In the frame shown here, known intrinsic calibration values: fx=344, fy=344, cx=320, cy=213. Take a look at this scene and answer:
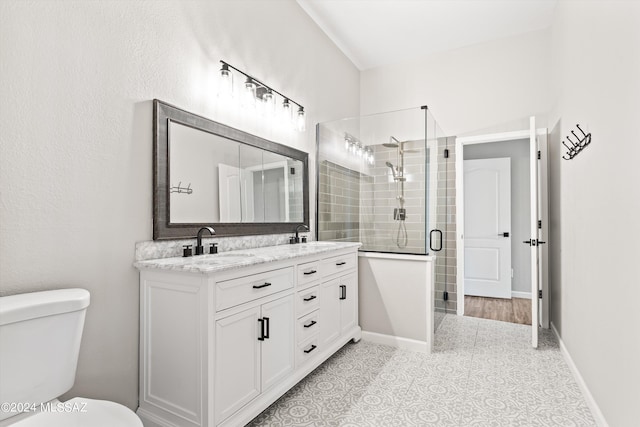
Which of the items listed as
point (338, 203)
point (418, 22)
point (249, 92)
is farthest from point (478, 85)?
point (249, 92)

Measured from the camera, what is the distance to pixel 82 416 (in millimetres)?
1180

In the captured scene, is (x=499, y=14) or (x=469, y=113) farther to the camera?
(x=469, y=113)

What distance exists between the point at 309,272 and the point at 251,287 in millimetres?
609

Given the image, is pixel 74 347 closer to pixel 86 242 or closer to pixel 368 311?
pixel 86 242

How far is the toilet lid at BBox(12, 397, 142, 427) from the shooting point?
114cm

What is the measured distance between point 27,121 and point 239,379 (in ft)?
4.81

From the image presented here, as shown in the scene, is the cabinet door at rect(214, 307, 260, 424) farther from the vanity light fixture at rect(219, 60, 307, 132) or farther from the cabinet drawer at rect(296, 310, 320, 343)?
the vanity light fixture at rect(219, 60, 307, 132)

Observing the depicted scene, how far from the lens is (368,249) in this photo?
3230 millimetres

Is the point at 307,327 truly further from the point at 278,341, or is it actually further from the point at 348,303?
the point at 348,303

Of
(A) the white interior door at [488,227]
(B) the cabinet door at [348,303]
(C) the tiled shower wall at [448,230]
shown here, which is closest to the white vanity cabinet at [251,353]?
(B) the cabinet door at [348,303]

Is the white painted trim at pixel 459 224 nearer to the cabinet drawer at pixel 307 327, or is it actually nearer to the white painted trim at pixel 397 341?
the white painted trim at pixel 397 341

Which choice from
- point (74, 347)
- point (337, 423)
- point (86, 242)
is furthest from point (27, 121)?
point (337, 423)

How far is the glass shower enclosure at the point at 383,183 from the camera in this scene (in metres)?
3.06

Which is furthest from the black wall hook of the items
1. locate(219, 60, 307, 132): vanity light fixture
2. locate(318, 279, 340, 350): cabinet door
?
locate(219, 60, 307, 132): vanity light fixture
